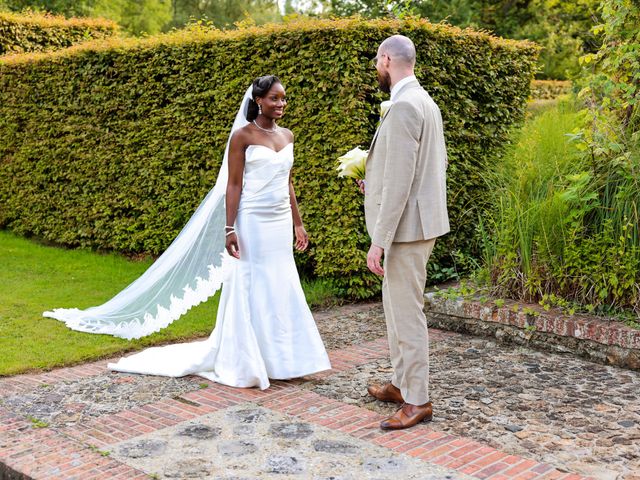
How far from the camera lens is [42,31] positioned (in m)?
14.4

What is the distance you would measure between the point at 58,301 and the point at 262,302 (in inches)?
142

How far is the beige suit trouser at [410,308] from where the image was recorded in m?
4.50

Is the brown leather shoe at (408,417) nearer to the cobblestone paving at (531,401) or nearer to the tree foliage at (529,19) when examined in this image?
the cobblestone paving at (531,401)

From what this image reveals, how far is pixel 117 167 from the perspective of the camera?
10.6 meters

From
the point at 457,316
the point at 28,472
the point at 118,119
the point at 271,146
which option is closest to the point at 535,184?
the point at 457,316

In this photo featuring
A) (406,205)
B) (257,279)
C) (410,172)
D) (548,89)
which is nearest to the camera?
(410,172)

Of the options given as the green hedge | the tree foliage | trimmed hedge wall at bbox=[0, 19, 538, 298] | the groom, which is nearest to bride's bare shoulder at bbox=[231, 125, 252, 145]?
the groom

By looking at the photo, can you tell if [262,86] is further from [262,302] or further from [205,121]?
[205,121]

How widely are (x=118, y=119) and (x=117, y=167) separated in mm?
682

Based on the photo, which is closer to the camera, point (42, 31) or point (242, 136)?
point (242, 136)

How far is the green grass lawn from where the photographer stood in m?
6.20

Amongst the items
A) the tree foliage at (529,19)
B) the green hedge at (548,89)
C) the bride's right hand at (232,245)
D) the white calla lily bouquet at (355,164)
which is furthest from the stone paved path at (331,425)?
the tree foliage at (529,19)

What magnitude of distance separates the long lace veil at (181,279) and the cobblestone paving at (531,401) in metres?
1.35

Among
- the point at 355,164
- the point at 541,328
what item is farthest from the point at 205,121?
the point at 541,328
